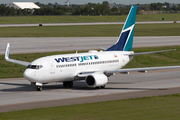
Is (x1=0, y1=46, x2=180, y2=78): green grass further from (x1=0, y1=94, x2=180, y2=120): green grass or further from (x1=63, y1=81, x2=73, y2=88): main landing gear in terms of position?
(x1=0, y1=94, x2=180, y2=120): green grass

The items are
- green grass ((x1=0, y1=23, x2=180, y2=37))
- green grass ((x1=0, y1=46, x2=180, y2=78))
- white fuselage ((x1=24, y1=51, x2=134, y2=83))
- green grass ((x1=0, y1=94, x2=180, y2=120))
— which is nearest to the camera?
green grass ((x1=0, y1=94, x2=180, y2=120))

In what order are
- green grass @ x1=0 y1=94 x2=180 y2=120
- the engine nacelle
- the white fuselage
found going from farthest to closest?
1. the engine nacelle
2. the white fuselage
3. green grass @ x1=0 y1=94 x2=180 y2=120

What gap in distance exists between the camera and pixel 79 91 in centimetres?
4238

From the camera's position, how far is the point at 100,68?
45.5 meters

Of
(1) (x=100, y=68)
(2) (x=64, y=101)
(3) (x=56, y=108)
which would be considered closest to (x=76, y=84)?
(1) (x=100, y=68)

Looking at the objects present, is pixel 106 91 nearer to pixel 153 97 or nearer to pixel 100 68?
pixel 100 68

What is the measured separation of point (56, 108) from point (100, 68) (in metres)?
15.2

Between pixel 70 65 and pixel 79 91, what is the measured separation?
10.7 ft

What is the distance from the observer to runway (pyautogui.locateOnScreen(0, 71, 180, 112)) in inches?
1385

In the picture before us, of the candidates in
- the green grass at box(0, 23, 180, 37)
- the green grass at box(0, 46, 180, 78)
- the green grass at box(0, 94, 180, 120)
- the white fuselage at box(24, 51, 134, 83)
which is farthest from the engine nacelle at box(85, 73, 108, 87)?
the green grass at box(0, 23, 180, 37)

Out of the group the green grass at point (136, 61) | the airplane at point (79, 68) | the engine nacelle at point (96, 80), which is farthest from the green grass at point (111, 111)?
the green grass at point (136, 61)

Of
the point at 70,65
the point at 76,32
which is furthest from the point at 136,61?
the point at 76,32

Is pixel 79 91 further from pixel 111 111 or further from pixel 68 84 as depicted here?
pixel 111 111

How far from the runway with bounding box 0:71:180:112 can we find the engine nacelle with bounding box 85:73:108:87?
84cm
